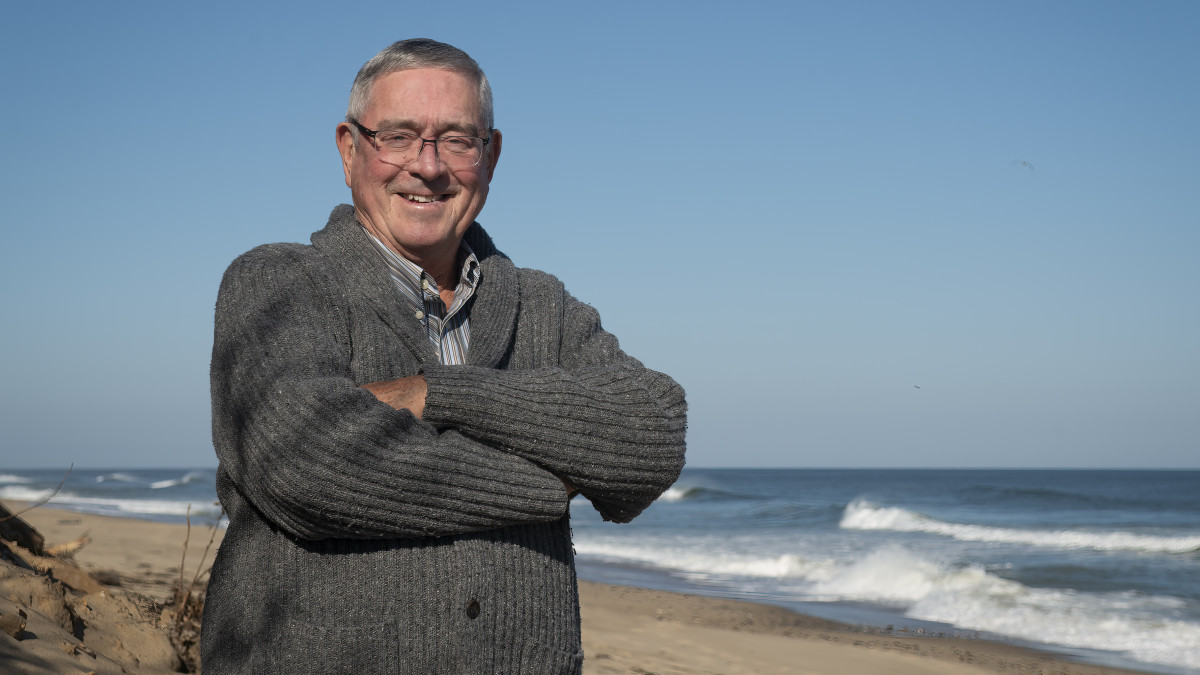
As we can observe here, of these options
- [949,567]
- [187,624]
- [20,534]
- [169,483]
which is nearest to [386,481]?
[187,624]

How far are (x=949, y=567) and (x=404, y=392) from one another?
1364 centimetres

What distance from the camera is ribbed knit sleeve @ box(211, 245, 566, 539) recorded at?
1.54 meters

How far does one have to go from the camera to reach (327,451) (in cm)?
154

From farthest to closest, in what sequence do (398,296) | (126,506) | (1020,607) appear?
(126,506) → (1020,607) → (398,296)

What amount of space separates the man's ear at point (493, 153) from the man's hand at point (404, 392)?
57 cm

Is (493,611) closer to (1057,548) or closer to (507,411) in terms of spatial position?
(507,411)

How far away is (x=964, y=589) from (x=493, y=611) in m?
11.7

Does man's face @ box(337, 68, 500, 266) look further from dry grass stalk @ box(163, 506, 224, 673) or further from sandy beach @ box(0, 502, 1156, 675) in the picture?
dry grass stalk @ box(163, 506, 224, 673)

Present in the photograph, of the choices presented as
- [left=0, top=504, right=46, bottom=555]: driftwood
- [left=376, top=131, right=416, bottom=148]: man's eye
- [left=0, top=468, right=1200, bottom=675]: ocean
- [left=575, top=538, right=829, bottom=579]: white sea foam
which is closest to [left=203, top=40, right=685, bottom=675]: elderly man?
[left=376, top=131, right=416, bottom=148]: man's eye

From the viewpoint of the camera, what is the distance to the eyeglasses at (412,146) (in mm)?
1943

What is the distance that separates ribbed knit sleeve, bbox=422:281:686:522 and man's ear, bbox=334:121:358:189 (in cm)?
61

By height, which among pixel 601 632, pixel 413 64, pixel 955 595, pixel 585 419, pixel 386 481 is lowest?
pixel 955 595

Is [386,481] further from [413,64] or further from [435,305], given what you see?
[413,64]

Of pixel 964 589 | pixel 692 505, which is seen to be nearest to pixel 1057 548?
pixel 964 589
